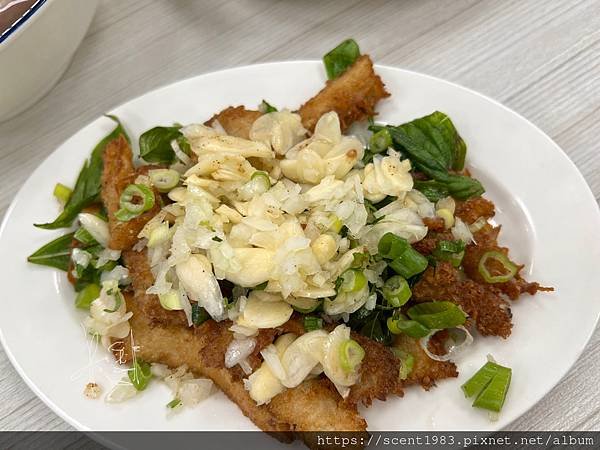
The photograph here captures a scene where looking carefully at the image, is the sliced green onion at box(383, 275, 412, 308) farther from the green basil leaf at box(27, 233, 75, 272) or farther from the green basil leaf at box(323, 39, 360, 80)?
the green basil leaf at box(27, 233, 75, 272)

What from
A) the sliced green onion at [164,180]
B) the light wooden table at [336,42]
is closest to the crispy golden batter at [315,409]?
the sliced green onion at [164,180]

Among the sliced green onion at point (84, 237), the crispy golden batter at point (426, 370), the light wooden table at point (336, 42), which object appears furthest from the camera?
the light wooden table at point (336, 42)

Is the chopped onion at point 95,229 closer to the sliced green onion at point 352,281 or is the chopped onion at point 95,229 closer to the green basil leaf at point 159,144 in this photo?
the green basil leaf at point 159,144

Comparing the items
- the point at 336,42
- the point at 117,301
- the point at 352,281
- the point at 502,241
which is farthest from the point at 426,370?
the point at 336,42

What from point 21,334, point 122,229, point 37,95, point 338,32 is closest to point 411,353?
point 122,229

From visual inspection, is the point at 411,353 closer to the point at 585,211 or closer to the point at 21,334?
the point at 585,211

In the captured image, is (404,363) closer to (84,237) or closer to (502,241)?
(502,241)
